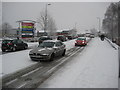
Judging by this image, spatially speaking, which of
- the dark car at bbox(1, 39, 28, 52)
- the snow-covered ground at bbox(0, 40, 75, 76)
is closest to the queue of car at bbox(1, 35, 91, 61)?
the dark car at bbox(1, 39, 28, 52)

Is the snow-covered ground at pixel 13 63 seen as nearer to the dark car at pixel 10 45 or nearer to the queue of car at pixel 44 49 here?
the queue of car at pixel 44 49

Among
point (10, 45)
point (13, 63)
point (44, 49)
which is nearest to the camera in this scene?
point (13, 63)

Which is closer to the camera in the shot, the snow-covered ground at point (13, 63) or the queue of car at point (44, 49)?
the snow-covered ground at point (13, 63)

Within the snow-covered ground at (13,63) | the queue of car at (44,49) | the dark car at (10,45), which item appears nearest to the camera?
the snow-covered ground at (13,63)

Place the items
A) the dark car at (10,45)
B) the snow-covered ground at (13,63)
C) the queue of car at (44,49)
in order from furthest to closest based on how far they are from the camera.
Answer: the dark car at (10,45), the queue of car at (44,49), the snow-covered ground at (13,63)

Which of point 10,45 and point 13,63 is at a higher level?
point 10,45

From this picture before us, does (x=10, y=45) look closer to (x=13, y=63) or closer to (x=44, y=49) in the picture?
(x=13, y=63)

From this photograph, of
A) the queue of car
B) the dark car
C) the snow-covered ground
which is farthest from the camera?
the dark car

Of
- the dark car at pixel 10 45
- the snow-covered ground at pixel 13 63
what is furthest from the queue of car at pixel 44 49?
the snow-covered ground at pixel 13 63

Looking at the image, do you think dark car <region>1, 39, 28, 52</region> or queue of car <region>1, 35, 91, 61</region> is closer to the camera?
queue of car <region>1, 35, 91, 61</region>

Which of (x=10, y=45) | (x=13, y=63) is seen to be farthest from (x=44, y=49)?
(x=10, y=45)

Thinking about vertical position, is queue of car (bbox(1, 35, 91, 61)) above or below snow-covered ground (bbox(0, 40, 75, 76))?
above

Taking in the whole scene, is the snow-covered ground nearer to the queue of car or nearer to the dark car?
the queue of car

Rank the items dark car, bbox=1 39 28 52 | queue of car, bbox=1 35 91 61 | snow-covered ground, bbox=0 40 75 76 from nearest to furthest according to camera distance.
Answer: snow-covered ground, bbox=0 40 75 76 < queue of car, bbox=1 35 91 61 < dark car, bbox=1 39 28 52
